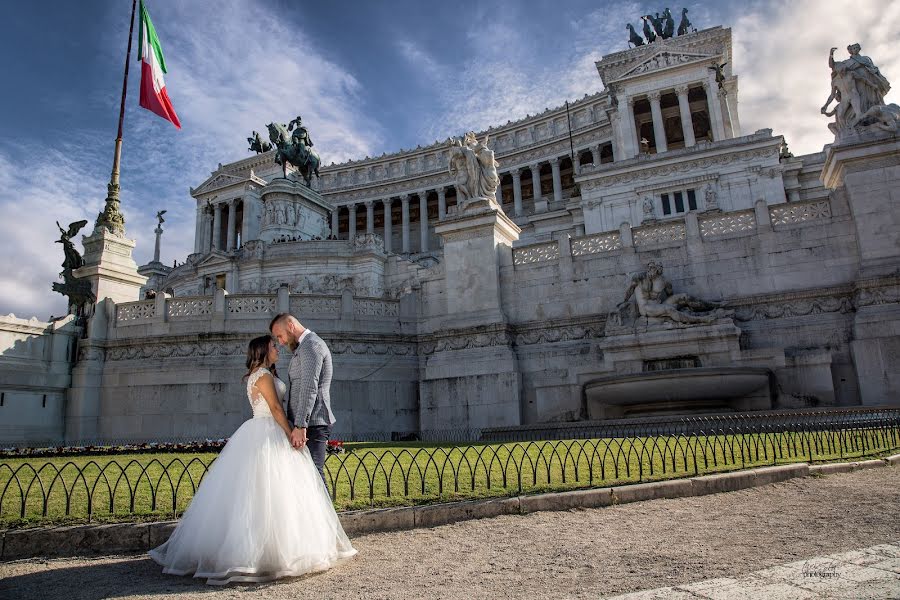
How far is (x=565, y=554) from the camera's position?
6387mm

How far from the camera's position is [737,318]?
62.1 ft

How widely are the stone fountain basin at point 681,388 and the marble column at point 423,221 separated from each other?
224ft

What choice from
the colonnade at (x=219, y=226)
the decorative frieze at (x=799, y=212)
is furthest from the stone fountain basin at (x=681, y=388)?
the colonnade at (x=219, y=226)

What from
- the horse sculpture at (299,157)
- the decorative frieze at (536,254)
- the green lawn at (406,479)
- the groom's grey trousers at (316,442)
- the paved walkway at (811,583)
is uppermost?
the horse sculpture at (299,157)

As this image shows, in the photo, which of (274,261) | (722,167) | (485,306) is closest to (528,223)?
(722,167)

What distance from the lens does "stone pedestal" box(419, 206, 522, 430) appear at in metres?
20.2

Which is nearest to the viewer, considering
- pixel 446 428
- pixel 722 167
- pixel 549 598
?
pixel 549 598

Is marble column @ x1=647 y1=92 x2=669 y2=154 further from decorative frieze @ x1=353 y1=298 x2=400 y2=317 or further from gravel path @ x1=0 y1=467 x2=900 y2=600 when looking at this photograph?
gravel path @ x1=0 y1=467 x2=900 y2=600

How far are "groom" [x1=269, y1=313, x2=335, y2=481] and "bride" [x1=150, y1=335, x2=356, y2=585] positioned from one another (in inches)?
8.6

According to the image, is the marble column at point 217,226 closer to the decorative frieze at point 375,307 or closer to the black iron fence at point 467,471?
the decorative frieze at point 375,307

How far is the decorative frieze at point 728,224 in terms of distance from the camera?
19.8 metres

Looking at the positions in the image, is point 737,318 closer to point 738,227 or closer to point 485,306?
point 738,227

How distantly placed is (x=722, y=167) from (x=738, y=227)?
33.5 m

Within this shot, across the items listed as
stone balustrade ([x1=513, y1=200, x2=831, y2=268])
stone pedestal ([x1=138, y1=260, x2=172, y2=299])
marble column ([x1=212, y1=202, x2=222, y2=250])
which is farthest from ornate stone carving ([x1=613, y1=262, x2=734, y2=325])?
marble column ([x1=212, y1=202, x2=222, y2=250])
